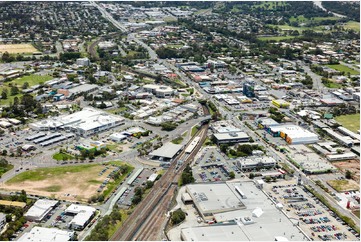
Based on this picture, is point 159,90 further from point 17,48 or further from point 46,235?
point 17,48

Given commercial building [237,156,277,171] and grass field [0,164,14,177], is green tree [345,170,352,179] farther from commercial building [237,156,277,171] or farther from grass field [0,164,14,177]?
grass field [0,164,14,177]

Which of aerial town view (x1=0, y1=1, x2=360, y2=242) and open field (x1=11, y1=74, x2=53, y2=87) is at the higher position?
aerial town view (x1=0, y1=1, x2=360, y2=242)

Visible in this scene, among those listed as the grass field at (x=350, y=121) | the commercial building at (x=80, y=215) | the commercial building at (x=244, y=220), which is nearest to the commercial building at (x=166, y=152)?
the commercial building at (x=244, y=220)

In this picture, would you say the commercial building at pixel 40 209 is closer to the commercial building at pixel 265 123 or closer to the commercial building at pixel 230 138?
the commercial building at pixel 230 138

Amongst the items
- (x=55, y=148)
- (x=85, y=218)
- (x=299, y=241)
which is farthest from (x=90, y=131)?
(x=299, y=241)

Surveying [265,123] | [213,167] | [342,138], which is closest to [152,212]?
[213,167]

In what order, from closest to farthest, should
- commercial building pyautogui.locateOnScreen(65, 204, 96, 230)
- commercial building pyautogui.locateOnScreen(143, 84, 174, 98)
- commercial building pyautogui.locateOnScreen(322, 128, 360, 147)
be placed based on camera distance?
1. commercial building pyautogui.locateOnScreen(65, 204, 96, 230)
2. commercial building pyautogui.locateOnScreen(322, 128, 360, 147)
3. commercial building pyautogui.locateOnScreen(143, 84, 174, 98)

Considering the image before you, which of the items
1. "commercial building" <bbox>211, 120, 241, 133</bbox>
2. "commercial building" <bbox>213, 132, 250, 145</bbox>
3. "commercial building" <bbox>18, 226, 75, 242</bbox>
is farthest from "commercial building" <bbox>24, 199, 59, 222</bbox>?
"commercial building" <bbox>211, 120, 241, 133</bbox>
